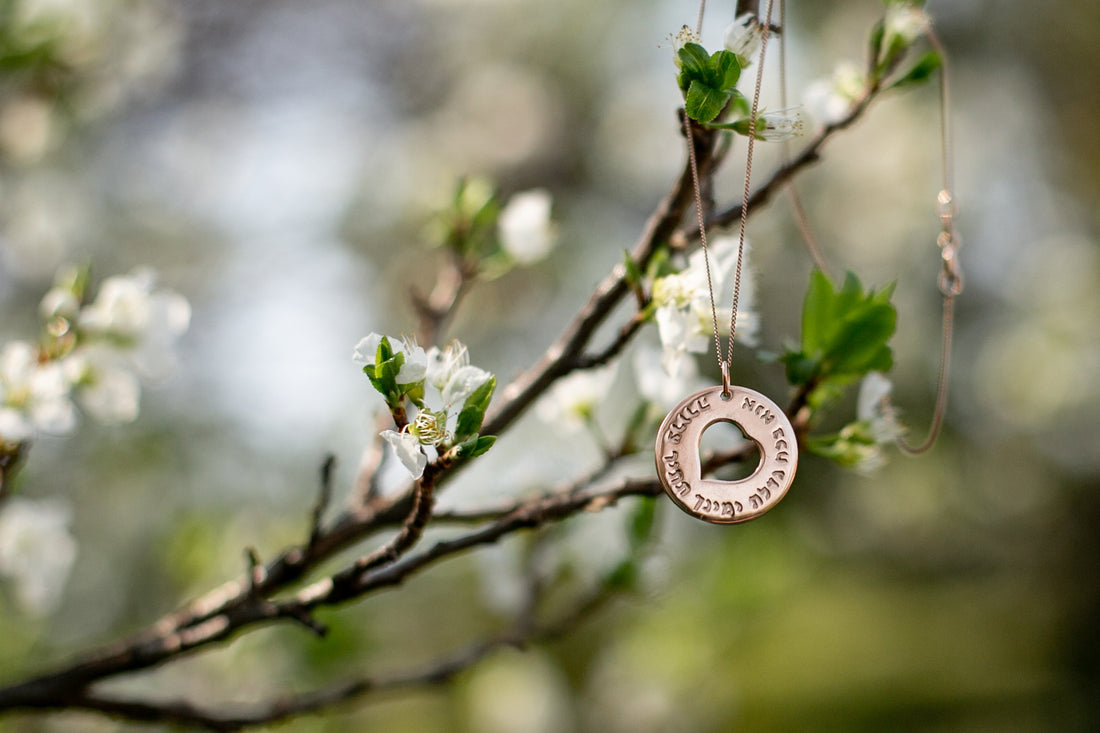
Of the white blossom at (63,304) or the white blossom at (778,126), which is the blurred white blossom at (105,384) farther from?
the white blossom at (778,126)

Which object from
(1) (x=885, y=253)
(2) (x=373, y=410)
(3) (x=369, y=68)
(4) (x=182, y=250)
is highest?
(3) (x=369, y=68)

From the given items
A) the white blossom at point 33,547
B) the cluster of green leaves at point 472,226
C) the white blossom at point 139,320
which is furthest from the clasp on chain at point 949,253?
the white blossom at point 33,547

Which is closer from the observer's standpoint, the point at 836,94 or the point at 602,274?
the point at 836,94

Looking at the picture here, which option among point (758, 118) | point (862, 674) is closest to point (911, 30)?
point (758, 118)

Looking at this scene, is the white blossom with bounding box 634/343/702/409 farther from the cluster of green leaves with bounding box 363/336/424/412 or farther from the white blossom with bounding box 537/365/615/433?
the cluster of green leaves with bounding box 363/336/424/412

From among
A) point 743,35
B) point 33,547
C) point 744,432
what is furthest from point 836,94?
point 33,547

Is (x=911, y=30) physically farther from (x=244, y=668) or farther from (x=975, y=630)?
(x=975, y=630)

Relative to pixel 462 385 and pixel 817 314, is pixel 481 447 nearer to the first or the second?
pixel 462 385
